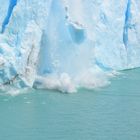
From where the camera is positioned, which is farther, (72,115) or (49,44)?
(49,44)

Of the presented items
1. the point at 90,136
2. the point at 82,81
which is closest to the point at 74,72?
the point at 82,81

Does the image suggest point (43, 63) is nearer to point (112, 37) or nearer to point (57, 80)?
point (57, 80)

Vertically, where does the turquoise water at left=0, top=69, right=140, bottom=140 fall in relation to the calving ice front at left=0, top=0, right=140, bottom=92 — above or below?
below

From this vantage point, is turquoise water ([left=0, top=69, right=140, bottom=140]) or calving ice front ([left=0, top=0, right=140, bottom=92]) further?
calving ice front ([left=0, top=0, right=140, bottom=92])

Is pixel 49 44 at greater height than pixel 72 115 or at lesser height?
greater
